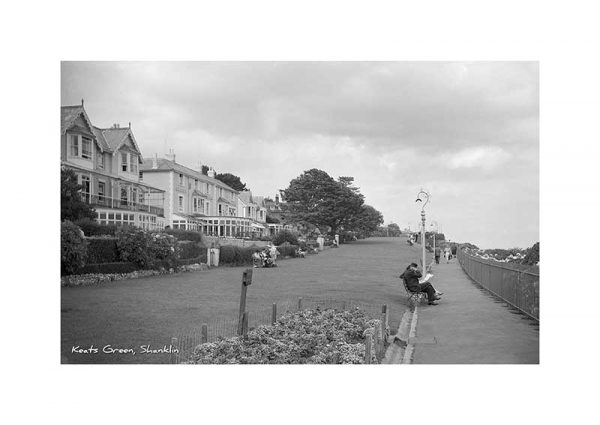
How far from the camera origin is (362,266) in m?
11.0

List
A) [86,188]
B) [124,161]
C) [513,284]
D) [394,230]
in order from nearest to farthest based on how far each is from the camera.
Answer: [86,188], [124,161], [394,230], [513,284]

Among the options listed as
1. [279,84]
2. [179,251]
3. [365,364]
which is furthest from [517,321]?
[179,251]

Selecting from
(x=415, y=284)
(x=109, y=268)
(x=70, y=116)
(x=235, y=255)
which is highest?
(x=70, y=116)

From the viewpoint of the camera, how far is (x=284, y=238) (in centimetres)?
1145

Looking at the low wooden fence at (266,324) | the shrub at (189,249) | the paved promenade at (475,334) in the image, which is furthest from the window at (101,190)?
the paved promenade at (475,334)

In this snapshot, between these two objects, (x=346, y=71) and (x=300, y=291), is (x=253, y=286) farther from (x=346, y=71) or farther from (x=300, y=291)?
(x=346, y=71)

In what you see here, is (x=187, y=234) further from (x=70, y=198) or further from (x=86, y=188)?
(x=70, y=198)

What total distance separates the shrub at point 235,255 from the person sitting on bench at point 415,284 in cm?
321

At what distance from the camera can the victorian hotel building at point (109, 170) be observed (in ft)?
28.4

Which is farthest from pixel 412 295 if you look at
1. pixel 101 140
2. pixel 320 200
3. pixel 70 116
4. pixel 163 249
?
pixel 70 116

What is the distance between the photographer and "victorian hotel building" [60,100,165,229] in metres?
8.65

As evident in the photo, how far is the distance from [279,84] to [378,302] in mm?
4510

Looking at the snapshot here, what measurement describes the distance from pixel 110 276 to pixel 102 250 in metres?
0.59

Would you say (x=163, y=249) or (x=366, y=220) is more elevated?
(x=366, y=220)
